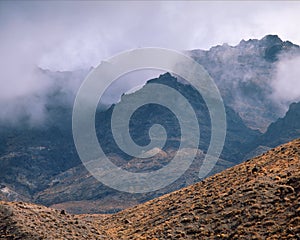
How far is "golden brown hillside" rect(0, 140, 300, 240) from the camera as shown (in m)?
58.4

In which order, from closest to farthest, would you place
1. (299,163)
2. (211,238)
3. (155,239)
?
(211,238)
(155,239)
(299,163)

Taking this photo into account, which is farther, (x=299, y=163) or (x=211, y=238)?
(x=299, y=163)

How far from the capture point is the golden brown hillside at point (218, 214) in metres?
58.4

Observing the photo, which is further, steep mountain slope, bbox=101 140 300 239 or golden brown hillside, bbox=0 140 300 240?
golden brown hillside, bbox=0 140 300 240

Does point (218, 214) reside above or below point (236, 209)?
above

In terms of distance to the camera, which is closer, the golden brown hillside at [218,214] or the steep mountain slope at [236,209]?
the steep mountain slope at [236,209]

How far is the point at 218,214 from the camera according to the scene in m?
66.1

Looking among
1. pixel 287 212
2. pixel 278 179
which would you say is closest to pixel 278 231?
pixel 287 212

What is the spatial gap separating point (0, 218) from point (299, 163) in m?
49.0

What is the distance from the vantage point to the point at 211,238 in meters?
59.6

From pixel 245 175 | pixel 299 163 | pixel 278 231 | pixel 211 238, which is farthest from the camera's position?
pixel 245 175

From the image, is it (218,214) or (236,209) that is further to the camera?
(218,214)

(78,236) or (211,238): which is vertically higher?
(78,236)

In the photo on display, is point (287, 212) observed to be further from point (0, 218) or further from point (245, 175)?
point (0, 218)
